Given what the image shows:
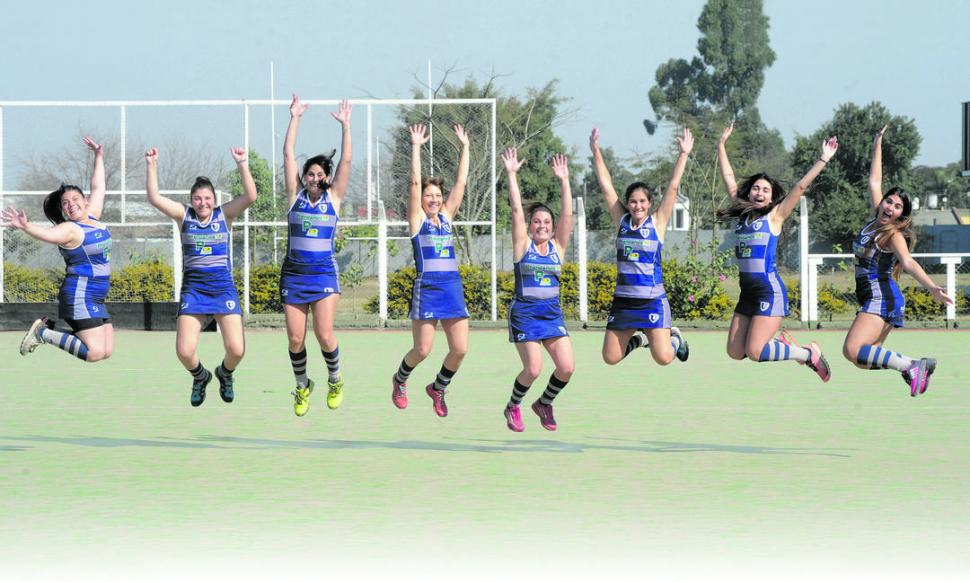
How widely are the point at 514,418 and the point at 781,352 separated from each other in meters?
2.11

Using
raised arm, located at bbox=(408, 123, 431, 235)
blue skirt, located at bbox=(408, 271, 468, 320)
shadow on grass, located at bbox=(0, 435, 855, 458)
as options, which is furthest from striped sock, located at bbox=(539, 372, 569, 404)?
raised arm, located at bbox=(408, 123, 431, 235)

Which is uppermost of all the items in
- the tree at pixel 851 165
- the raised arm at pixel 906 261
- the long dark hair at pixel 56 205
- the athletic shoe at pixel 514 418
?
the tree at pixel 851 165

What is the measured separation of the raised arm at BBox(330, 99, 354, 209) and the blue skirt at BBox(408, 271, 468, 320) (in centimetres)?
95

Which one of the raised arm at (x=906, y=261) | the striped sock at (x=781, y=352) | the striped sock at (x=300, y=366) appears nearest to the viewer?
the raised arm at (x=906, y=261)

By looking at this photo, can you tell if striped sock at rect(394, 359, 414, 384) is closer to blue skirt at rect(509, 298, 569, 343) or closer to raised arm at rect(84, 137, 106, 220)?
blue skirt at rect(509, 298, 569, 343)

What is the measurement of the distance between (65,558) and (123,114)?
66.3ft

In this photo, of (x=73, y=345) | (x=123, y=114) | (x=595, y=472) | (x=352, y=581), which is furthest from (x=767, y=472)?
(x=123, y=114)

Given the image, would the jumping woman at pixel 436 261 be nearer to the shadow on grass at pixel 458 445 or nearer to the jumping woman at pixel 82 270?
the shadow on grass at pixel 458 445

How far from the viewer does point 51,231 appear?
10773mm

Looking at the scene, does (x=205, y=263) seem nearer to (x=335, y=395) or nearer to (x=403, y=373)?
(x=335, y=395)

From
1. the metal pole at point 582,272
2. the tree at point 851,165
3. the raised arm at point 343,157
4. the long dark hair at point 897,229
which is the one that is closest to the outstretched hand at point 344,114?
the raised arm at point 343,157

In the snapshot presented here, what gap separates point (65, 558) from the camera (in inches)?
241

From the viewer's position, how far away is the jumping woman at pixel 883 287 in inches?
407

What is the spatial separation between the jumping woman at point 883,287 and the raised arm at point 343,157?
4.01 m
